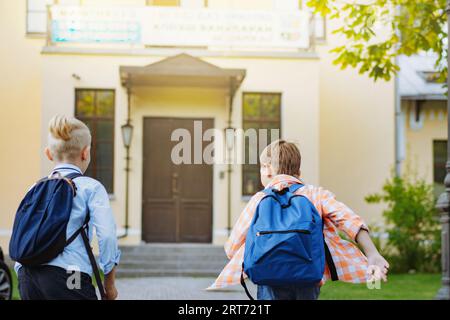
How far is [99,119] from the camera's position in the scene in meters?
14.2

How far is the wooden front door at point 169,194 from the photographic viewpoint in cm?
1427

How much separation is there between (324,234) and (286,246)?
31cm

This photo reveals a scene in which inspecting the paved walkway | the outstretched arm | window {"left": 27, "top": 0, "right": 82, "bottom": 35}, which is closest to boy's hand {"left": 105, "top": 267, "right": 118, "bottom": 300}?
the outstretched arm

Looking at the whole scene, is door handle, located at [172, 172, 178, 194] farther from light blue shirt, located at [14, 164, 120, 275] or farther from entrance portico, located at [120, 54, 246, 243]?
light blue shirt, located at [14, 164, 120, 275]

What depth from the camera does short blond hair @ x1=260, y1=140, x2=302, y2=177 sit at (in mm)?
3455

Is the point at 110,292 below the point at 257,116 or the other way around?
below

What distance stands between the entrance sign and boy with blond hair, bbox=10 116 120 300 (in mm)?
10767

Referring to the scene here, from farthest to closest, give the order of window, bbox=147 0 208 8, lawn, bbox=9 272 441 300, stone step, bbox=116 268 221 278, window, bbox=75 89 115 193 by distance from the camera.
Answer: window, bbox=147 0 208 8 → window, bbox=75 89 115 193 → stone step, bbox=116 268 221 278 → lawn, bbox=9 272 441 300

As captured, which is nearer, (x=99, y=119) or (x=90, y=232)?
(x=90, y=232)

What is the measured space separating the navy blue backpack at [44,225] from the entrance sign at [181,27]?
1092 centimetres

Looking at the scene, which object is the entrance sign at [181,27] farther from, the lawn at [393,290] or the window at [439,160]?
the lawn at [393,290]

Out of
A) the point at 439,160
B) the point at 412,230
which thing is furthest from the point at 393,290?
the point at 439,160

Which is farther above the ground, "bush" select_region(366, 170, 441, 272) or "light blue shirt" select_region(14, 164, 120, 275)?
"light blue shirt" select_region(14, 164, 120, 275)

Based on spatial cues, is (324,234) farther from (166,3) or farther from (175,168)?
(166,3)
